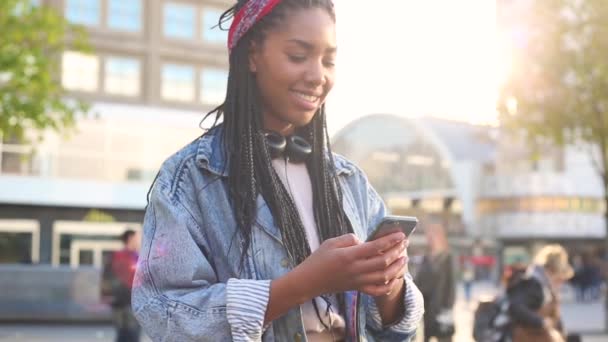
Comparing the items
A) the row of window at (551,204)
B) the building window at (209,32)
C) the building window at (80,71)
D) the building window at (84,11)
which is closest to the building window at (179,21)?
the building window at (209,32)

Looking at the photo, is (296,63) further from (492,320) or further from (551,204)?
(551,204)

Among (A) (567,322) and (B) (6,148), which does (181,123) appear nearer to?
(B) (6,148)

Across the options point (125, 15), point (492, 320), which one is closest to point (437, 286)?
point (492, 320)

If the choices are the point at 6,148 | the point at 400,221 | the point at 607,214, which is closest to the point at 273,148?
the point at 400,221

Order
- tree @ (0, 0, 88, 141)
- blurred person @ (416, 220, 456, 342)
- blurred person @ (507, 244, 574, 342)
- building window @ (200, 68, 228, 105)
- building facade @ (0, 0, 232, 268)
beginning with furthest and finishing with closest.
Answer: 1. building window @ (200, 68, 228, 105)
2. building facade @ (0, 0, 232, 268)
3. tree @ (0, 0, 88, 141)
4. blurred person @ (416, 220, 456, 342)
5. blurred person @ (507, 244, 574, 342)

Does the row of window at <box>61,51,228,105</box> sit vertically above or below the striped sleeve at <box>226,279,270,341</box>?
above

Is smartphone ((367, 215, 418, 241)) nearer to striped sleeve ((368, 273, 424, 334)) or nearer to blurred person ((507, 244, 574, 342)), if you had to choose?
striped sleeve ((368, 273, 424, 334))

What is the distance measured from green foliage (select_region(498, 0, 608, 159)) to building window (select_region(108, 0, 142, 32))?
59.6 feet

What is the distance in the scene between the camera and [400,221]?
68.5 inches

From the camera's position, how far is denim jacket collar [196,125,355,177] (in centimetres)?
194

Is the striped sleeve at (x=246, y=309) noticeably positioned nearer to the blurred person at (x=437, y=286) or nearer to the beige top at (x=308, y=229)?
the beige top at (x=308, y=229)

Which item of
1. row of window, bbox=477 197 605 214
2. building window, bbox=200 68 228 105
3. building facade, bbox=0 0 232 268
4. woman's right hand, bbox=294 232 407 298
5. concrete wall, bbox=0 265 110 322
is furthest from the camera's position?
row of window, bbox=477 197 605 214

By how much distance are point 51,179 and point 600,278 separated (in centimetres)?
2140

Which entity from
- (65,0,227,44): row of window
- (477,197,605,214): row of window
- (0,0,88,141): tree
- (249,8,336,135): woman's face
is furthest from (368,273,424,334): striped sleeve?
(477,197,605,214): row of window
